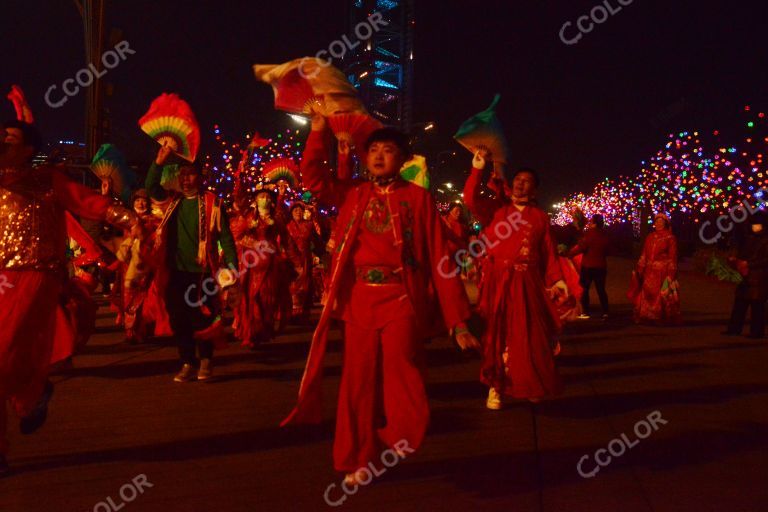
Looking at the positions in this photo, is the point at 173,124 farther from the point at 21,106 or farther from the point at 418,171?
the point at 418,171

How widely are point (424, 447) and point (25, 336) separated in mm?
2537

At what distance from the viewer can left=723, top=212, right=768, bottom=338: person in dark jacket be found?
37.5ft

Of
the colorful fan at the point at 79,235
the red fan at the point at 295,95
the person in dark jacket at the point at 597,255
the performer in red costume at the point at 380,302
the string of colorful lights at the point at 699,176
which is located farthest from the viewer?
the string of colorful lights at the point at 699,176

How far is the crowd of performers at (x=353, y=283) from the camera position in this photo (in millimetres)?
4102

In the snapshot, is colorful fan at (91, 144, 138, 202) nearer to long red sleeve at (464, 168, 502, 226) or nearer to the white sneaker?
long red sleeve at (464, 168, 502, 226)

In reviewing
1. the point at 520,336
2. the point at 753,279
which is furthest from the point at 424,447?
the point at 753,279

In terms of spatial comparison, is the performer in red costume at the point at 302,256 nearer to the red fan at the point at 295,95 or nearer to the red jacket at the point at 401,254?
the red fan at the point at 295,95

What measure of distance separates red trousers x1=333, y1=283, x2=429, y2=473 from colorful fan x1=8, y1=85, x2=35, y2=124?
2734mm

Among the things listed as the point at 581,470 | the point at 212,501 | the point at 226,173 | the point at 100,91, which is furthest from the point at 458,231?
the point at 226,173

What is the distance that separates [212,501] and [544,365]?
3.11 metres

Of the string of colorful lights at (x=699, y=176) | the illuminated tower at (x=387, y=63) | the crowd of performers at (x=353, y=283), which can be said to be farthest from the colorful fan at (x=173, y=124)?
the illuminated tower at (x=387, y=63)

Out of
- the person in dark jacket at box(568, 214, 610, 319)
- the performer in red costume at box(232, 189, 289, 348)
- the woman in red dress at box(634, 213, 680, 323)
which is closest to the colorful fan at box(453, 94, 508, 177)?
the performer in red costume at box(232, 189, 289, 348)

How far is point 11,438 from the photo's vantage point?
16.5 feet

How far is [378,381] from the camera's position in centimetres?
417
